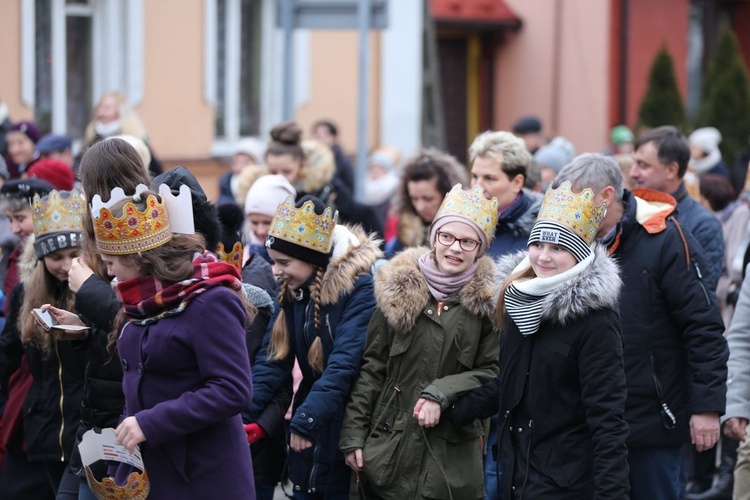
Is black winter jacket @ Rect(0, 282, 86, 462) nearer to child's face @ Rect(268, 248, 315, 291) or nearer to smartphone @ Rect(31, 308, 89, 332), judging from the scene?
smartphone @ Rect(31, 308, 89, 332)

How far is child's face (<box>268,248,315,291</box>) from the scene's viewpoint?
5.86 meters

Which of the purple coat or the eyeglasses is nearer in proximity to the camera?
the purple coat

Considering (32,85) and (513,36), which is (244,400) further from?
(513,36)

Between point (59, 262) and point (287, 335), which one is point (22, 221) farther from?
point (287, 335)

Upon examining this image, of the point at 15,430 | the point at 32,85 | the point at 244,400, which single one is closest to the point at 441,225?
the point at 244,400

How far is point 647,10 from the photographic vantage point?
21.8 metres

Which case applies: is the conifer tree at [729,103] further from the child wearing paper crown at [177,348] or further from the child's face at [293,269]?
the child wearing paper crown at [177,348]

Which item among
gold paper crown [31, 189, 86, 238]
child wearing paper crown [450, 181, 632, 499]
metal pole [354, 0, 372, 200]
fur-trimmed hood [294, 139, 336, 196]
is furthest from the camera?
metal pole [354, 0, 372, 200]

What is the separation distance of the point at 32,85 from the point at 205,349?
35.9ft

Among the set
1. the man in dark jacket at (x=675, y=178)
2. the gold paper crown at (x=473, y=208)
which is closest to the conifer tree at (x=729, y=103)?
the man in dark jacket at (x=675, y=178)

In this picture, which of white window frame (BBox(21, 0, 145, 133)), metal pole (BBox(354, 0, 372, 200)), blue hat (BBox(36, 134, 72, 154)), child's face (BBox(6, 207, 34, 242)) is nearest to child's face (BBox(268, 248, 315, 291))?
child's face (BBox(6, 207, 34, 242))

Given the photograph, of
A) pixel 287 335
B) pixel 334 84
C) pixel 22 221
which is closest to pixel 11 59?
pixel 334 84

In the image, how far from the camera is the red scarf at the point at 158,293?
4.50 m

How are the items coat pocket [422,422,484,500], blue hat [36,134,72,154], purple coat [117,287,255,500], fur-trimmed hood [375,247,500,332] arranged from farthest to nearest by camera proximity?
blue hat [36,134,72,154] → fur-trimmed hood [375,247,500,332] → coat pocket [422,422,484,500] → purple coat [117,287,255,500]
